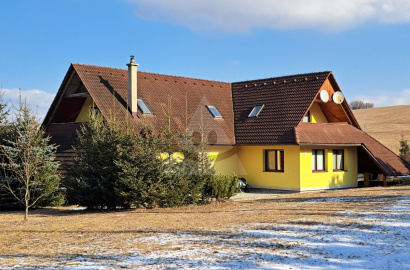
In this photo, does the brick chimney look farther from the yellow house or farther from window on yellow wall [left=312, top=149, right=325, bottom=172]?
window on yellow wall [left=312, top=149, right=325, bottom=172]

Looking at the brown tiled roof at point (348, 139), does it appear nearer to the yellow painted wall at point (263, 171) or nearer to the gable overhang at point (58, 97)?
the yellow painted wall at point (263, 171)

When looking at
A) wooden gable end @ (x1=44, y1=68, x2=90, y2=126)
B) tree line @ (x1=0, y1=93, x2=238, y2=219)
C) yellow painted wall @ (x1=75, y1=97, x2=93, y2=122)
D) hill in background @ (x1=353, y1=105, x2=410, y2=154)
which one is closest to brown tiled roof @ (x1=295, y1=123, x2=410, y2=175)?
tree line @ (x1=0, y1=93, x2=238, y2=219)

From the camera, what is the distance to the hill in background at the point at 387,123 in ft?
195

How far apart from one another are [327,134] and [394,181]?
5.32 metres

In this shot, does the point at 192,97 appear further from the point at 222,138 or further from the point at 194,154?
the point at 194,154

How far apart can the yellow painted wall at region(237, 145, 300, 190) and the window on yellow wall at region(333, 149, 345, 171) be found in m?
3.42

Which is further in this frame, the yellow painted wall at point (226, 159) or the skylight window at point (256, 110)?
the skylight window at point (256, 110)

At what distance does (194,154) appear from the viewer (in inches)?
752

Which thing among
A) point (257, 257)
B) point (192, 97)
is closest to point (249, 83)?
point (192, 97)

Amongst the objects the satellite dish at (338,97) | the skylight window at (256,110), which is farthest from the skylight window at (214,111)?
the satellite dish at (338,97)

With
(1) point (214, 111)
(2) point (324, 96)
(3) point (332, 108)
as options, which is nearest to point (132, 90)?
(1) point (214, 111)

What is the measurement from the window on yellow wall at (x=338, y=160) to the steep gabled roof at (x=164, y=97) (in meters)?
5.75

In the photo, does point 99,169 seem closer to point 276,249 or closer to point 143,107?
point 143,107

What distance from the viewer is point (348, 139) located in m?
26.5
